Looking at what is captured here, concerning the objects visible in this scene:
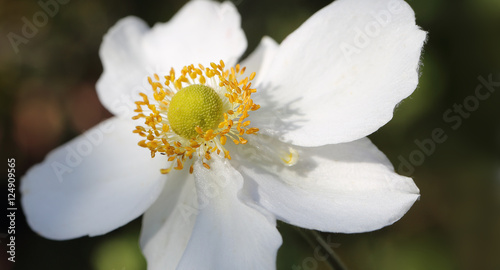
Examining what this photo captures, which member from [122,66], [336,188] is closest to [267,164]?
[336,188]

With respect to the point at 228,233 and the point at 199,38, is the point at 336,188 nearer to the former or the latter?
the point at 228,233

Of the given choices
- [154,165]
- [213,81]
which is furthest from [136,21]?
[154,165]

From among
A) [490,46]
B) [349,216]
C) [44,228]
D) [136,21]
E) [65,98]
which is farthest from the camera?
[65,98]

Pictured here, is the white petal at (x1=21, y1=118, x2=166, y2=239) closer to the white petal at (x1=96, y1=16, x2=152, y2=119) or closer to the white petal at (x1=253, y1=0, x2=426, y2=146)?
the white petal at (x1=96, y1=16, x2=152, y2=119)

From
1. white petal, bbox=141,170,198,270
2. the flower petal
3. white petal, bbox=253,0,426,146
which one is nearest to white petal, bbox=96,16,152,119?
the flower petal

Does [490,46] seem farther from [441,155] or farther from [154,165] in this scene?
[154,165]

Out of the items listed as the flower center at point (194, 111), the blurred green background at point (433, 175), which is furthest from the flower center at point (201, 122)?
the blurred green background at point (433, 175)

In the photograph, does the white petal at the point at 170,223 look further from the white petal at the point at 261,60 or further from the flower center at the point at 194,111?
the white petal at the point at 261,60
